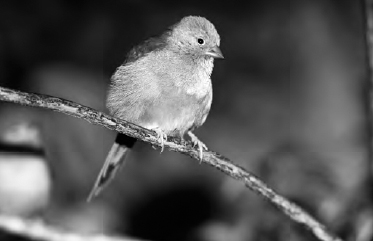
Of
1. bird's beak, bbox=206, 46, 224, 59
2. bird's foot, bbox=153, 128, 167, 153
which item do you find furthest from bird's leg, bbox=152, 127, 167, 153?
bird's beak, bbox=206, 46, 224, 59

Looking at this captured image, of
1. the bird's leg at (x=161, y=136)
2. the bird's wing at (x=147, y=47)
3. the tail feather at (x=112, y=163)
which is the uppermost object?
the bird's wing at (x=147, y=47)

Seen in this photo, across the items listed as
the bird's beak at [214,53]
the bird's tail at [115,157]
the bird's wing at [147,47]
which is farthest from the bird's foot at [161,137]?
the bird's beak at [214,53]

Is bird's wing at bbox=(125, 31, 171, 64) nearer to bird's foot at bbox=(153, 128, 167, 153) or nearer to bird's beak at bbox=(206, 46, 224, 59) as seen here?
bird's beak at bbox=(206, 46, 224, 59)

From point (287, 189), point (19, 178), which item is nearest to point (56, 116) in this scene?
point (19, 178)

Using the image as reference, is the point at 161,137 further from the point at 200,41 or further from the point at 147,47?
the point at 200,41

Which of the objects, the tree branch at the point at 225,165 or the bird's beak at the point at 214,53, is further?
the bird's beak at the point at 214,53

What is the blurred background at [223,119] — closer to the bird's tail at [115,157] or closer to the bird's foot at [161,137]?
the bird's tail at [115,157]

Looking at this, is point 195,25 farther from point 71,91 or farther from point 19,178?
point 71,91
